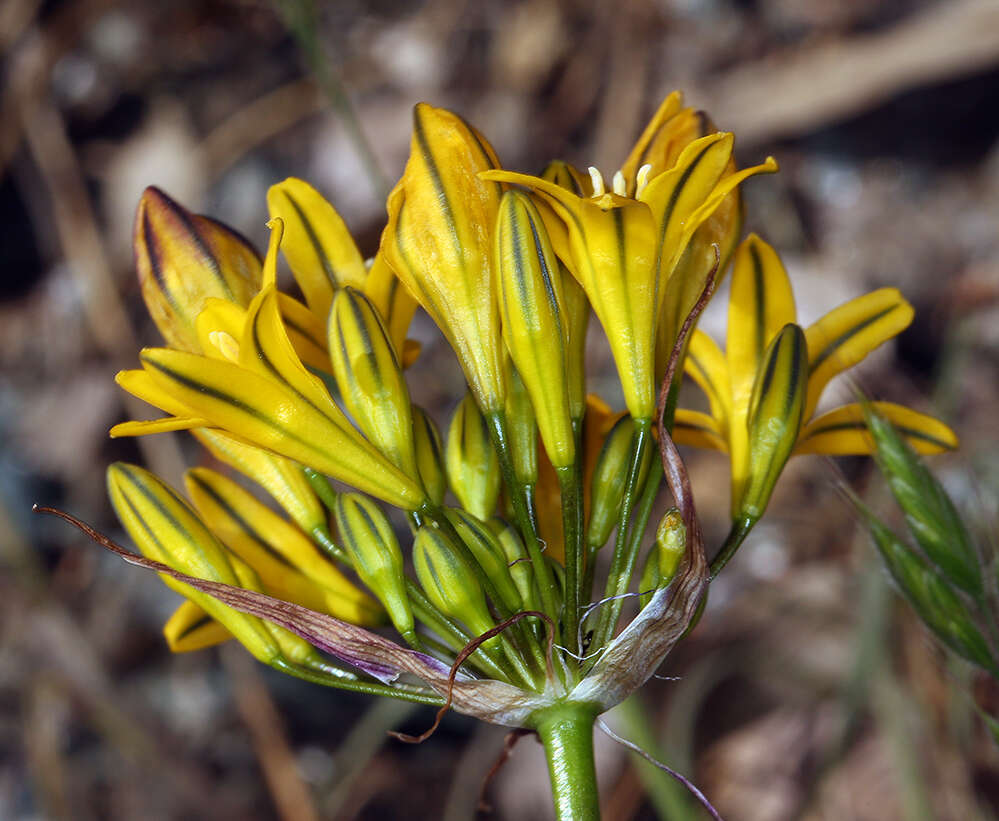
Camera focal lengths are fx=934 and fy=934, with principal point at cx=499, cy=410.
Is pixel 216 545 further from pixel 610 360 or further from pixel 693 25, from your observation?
pixel 693 25

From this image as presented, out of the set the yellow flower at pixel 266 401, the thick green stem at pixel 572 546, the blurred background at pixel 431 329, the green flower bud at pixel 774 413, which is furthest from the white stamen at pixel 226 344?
the blurred background at pixel 431 329

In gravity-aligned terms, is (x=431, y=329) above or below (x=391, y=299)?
below

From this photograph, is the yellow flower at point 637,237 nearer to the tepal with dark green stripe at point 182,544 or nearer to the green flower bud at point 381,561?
the green flower bud at point 381,561

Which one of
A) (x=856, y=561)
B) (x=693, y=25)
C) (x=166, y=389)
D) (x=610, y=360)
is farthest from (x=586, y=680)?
(x=693, y=25)

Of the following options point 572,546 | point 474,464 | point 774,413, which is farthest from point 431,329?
point 572,546

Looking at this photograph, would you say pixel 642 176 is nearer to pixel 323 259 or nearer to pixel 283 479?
A: pixel 323 259

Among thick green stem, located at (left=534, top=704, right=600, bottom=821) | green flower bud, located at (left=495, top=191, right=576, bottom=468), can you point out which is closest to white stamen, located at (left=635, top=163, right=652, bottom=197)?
green flower bud, located at (left=495, top=191, right=576, bottom=468)

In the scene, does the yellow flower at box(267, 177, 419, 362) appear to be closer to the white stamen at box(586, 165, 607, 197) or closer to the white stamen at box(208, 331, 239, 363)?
the white stamen at box(208, 331, 239, 363)
